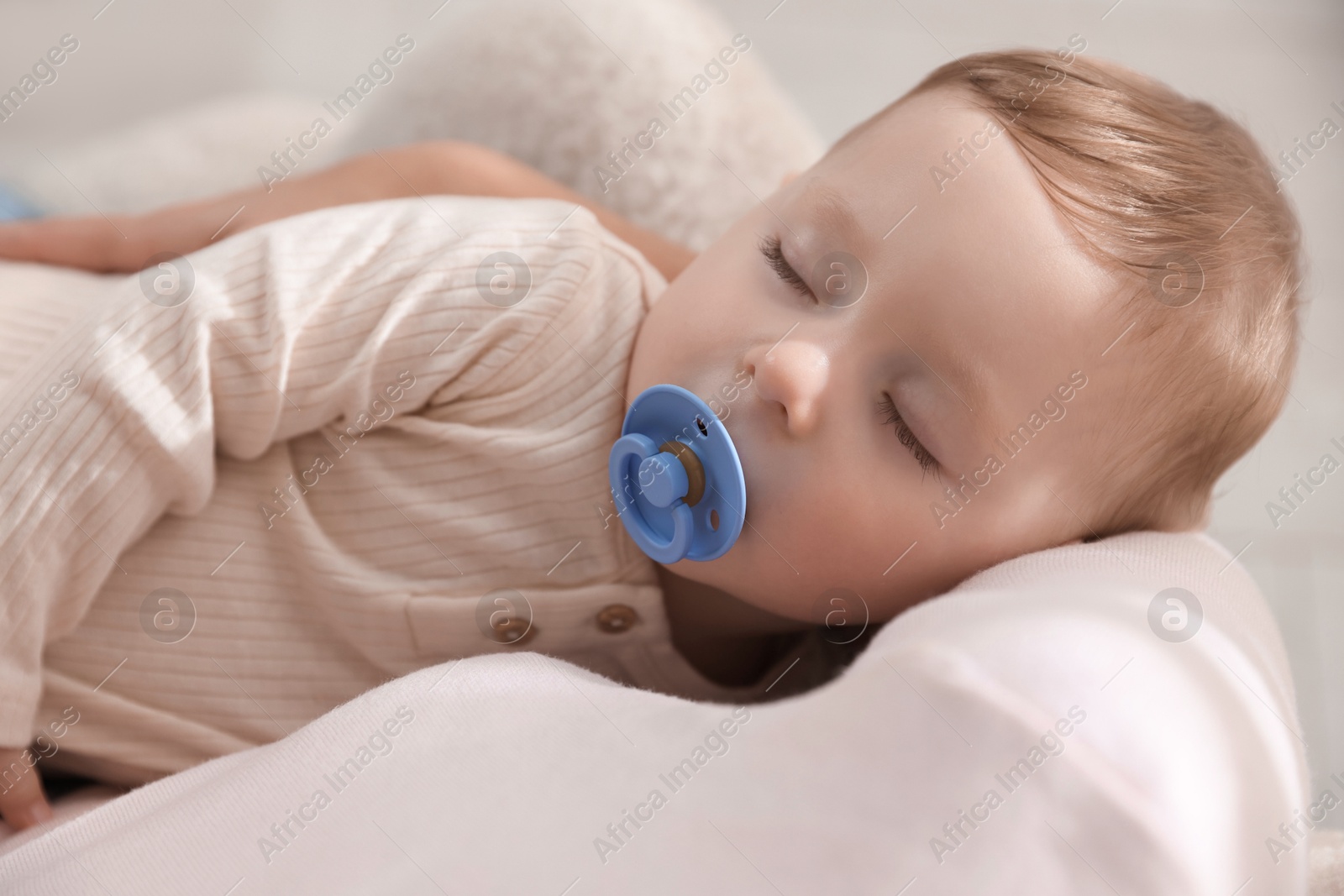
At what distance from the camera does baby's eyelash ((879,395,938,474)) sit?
690 mm

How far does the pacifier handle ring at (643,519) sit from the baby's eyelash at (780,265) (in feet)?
0.48

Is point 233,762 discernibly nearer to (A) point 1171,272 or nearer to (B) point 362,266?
(B) point 362,266

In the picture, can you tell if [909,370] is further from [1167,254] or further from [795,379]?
[1167,254]

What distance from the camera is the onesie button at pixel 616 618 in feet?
2.68

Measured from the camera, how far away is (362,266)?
801mm

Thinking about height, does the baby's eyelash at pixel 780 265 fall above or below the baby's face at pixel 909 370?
above

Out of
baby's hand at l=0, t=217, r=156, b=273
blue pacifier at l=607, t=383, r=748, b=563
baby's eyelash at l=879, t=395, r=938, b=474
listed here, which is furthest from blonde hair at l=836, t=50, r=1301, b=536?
baby's hand at l=0, t=217, r=156, b=273

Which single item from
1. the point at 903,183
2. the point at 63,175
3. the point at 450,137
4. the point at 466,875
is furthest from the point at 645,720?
the point at 63,175

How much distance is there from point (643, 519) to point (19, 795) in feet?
1.57

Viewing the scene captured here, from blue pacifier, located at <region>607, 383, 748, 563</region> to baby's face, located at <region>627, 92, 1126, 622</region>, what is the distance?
24mm

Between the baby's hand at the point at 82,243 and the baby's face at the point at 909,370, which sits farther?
the baby's hand at the point at 82,243

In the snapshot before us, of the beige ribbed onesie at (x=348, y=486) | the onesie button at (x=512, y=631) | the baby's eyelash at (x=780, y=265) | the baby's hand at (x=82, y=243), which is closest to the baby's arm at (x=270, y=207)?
the baby's hand at (x=82, y=243)

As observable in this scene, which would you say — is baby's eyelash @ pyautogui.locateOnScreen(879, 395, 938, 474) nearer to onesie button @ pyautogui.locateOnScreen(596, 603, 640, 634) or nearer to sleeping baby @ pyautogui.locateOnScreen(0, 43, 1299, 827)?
sleeping baby @ pyautogui.locateOnScreen(0, 43, 1299, 827)

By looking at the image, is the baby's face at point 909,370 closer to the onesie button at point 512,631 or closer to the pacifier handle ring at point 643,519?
the pacifier handle ring at point 643,519
